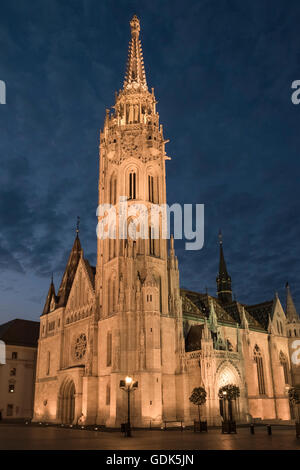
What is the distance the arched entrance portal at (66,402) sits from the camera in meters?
56.6

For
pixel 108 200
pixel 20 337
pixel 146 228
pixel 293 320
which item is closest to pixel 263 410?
pixel 293 320

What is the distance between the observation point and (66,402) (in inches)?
2249

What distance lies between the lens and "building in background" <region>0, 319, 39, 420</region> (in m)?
70.3

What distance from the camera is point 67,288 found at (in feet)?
218

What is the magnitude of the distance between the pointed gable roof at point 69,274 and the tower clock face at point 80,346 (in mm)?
7144

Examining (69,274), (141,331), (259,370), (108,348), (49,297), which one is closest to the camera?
(141,331)

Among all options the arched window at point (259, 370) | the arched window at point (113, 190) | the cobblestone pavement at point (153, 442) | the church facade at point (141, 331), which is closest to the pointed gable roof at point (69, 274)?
the church facade at point (141, 331)

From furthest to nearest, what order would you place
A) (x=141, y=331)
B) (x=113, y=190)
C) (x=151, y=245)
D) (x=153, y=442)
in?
(x=113, y=190)
(x=151, y=245)
(x=141, y=331)
(x=153, y=442)

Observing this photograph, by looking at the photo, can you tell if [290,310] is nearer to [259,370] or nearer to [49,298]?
[259,370]

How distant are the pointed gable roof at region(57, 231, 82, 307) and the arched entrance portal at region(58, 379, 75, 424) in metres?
12.0

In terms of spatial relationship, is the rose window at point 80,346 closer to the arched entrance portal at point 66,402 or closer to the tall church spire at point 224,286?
the arched entrance portal at point 66,402

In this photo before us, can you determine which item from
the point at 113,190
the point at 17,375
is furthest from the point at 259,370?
the point at 17,375

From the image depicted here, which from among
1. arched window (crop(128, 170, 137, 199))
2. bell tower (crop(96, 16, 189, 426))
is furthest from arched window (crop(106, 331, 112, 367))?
arched window (crop(128, 170, 137, 199))

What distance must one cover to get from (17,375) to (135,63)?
55.7 meters
